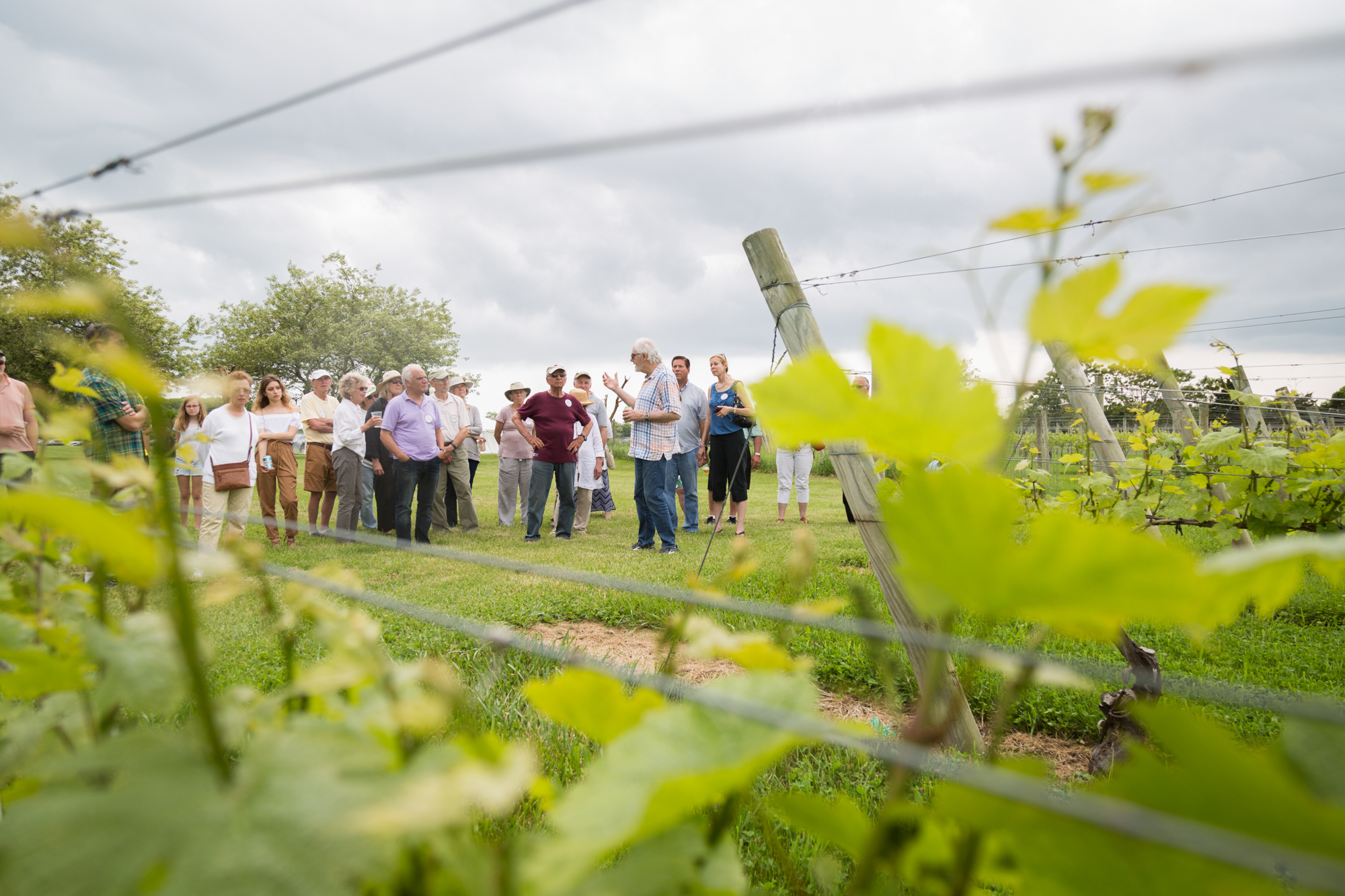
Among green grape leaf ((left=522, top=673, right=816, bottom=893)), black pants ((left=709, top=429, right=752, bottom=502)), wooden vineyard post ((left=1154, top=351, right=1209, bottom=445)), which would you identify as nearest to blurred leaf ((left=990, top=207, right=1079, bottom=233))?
green grape leaf ((left=522, top=673, right=816, bottom=893))

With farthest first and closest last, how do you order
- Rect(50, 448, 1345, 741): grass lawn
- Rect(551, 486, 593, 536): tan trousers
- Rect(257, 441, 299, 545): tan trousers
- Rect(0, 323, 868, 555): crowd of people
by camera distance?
1. Rect(551, 486, 593, 536): tan trousers
2. Rect(257, 441, 299, 545): tan trousers
3. Rect(0, 323, 868, 555): crowd of people
4. Rect(50, 448, 1345, 741): grass lawn

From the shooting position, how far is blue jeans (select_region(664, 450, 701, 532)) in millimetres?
6906

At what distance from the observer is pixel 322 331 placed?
3631 centimetres

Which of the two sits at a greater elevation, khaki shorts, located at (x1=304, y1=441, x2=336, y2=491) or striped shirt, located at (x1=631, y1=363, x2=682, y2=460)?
striped shirt, located at (x1=631, y1=363, x2=682, y2=460)

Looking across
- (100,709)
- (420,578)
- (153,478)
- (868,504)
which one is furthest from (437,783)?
(420,578)

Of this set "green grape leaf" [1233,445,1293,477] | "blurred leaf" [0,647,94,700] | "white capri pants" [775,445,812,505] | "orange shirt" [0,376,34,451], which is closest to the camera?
"blurred leaf" [0,647,94,700]

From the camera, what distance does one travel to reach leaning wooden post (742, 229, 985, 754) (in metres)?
1.85

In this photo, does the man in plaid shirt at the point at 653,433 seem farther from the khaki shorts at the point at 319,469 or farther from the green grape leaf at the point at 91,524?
the green grape leaf at the point at 91,524

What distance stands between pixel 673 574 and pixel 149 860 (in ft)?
16.2

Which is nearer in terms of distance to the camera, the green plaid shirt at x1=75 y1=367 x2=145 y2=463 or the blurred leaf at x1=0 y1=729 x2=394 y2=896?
the blurred leaf at x1=0 y1=729 x2=394 y2=896

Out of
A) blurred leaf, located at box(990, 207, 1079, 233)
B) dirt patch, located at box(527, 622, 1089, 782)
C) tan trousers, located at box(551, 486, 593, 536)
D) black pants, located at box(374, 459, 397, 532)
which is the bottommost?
dirt patch, located at box(527, 622, 1089, 782)

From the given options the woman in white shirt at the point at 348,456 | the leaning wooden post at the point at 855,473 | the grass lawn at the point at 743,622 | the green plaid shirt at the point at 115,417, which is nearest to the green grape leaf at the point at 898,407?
the grass lawn at the point at 743,622

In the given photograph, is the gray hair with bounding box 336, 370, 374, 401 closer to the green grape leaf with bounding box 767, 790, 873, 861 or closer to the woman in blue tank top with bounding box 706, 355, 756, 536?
the woman in blue tank top with bounding box 706, 355, 756, 536

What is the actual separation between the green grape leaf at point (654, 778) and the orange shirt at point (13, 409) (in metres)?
6.34
